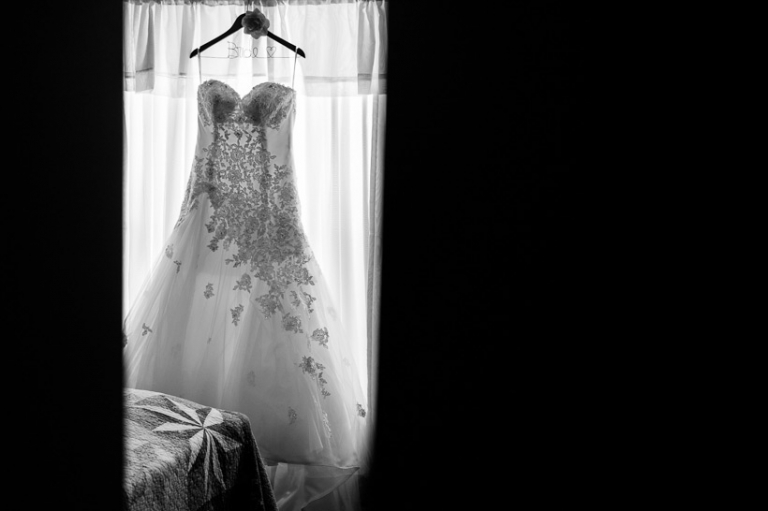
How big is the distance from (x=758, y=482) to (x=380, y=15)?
1.91 meters

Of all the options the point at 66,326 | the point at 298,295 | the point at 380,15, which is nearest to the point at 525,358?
the point at 66,326

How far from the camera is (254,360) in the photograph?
173 cm

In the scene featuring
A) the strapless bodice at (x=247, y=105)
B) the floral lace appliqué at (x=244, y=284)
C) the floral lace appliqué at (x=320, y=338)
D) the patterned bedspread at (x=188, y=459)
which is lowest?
the patterned bedspread at (x=188, y=459)

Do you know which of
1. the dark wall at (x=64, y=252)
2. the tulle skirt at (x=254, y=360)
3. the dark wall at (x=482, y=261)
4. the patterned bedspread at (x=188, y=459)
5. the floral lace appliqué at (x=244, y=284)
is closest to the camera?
the dark wall at (x=64, y=252)

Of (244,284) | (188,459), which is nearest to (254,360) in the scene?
(244,284)

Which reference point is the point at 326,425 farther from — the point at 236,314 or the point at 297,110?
the point at 297,110

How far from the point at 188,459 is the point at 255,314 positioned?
665mm

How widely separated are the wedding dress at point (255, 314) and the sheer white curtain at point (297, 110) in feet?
0.83

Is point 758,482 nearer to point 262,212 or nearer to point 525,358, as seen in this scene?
point 525,358

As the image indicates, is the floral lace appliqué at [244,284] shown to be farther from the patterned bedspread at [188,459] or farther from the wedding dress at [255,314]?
the patterned bedspread at [188,459]

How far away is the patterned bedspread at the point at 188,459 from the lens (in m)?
1.05

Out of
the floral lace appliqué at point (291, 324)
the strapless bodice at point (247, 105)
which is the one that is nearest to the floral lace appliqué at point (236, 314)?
the floral lace appliqué at point (291, 324)

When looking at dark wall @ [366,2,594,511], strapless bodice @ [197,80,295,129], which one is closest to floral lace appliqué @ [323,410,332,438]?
strapless bodice @ [197,80,295,129]

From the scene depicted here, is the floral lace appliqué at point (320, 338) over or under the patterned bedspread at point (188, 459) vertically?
over
